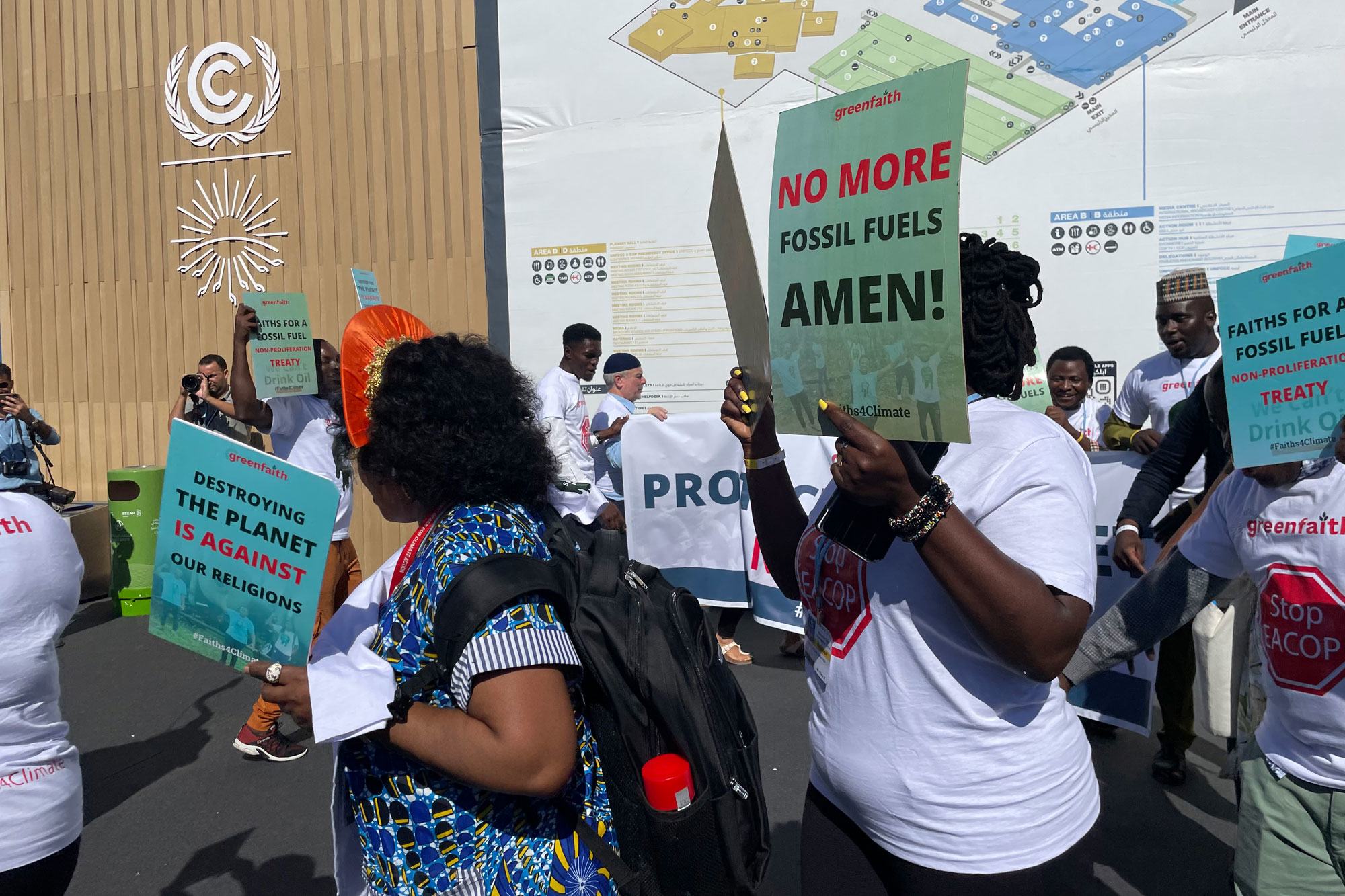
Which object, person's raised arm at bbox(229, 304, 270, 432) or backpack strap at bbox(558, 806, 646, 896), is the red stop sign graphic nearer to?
backpack strap at bbox(558, 806, 646, 896)

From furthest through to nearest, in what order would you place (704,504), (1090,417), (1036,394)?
(1090,417), (704,504), (1036,394)

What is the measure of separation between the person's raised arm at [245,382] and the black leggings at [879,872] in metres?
4.32

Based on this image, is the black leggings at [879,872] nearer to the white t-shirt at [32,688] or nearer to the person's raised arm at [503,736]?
the person's raised arm at [503,736]

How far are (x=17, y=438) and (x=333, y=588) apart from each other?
4635 mm

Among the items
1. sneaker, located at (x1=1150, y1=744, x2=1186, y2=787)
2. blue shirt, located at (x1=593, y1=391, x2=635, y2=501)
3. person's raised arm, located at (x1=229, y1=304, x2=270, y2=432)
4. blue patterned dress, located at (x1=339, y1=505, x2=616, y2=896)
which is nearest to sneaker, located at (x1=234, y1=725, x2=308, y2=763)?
person's raised arm, located at (x1=229, y1=304, x2=270, y2=432)

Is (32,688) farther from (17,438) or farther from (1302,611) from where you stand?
(17,438)

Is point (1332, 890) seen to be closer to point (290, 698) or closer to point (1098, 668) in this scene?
point (1098, 668)

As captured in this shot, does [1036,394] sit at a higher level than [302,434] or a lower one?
higher

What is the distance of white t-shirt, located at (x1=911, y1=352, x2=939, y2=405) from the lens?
1.46 metres

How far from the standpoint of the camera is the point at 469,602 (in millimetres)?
1548

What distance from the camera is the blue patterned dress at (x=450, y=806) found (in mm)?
1621

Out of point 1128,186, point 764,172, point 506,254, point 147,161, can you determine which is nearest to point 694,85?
point 764,172

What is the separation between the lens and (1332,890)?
7.06 ft

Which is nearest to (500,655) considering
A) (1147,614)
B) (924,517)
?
(924,517)
